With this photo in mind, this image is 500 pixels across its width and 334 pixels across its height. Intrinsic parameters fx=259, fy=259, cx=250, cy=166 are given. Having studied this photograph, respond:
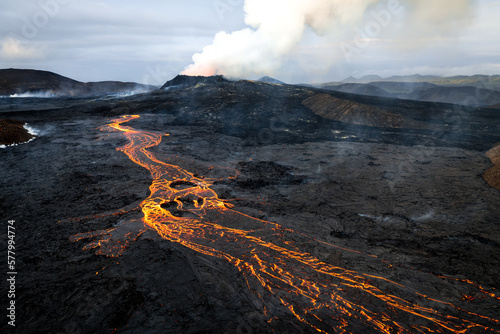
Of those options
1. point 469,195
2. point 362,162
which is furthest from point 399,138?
point 469,195

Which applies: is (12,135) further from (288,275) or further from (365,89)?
(365,89)

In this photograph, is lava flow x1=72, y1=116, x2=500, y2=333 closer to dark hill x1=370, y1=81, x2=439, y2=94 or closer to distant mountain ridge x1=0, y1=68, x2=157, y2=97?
distant mountain ridge x1=0, y1=68, x2=157, y2=97

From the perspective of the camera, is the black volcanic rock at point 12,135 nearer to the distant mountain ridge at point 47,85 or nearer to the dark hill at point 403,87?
the distant mountain ridge at point 47,85

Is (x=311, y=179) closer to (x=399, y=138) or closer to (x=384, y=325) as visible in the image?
(x=384, y=325)

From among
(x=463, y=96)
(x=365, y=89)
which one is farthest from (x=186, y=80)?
(x=463, y=96)

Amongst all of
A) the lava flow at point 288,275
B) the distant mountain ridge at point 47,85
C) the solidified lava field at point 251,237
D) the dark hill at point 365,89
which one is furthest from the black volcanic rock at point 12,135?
the dark hill at point 365,89

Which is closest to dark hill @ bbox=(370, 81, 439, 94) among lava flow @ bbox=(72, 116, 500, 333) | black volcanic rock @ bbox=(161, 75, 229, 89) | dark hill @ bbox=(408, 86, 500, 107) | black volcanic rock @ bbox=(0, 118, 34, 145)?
dark hill @ bbox=(408, 86, 500, 107)

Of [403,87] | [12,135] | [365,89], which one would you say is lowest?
[12,135]
